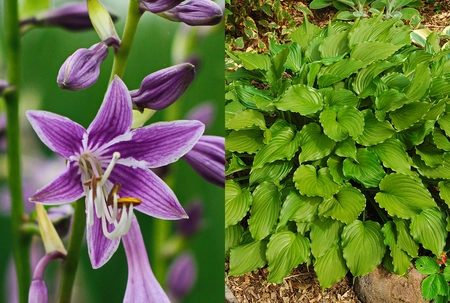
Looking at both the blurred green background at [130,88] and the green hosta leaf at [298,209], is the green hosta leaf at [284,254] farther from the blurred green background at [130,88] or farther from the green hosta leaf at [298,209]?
the blurred green background at [130,88]

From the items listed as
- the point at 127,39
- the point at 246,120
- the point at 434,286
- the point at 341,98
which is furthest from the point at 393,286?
the point at 127,39

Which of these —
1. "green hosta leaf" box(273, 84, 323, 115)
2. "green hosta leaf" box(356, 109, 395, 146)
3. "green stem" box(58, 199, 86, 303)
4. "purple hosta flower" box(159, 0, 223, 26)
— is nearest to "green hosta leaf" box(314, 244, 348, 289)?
"green hosta leaf" box(356, 109, 395, 146)

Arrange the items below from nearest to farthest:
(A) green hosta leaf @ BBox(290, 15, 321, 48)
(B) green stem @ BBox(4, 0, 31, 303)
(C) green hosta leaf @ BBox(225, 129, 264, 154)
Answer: (B) green stem @ BBox(4, 0, 31, 303) → (C) green hosta leaf @ BBox(225, 129, 264, 154) → (A) green hosta leaf @ BBox(290, 15, 321, 48)

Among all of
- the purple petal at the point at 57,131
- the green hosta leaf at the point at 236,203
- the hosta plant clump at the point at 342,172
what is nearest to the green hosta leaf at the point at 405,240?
the hosta plant clump at the point at 342,172

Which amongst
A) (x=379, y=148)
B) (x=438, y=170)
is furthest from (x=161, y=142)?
(x=438, y=170)

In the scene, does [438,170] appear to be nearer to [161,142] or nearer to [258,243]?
[258,243]

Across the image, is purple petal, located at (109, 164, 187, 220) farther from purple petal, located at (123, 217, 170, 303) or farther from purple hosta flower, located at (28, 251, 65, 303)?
purple hosta flower, located at (28, 251, 65, 303)
